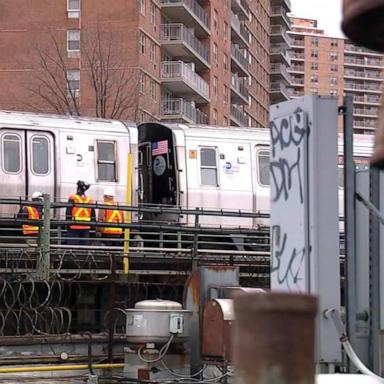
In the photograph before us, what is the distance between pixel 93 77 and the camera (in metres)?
47.8

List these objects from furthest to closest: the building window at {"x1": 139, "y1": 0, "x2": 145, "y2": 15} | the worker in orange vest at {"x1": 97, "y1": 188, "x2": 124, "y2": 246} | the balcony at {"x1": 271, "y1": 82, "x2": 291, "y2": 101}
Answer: the balcony at {"x1": 271, "y1": 82, "x2": 291, "y2": 101}
the building window at {"x1": 139, "y1": 0, "x2": 145, "y2": 15}
the worker in orange vest at {"x1": 97, "y1": 188, "x2": 124, "y2": 246}

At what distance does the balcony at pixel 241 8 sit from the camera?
90.3 meters

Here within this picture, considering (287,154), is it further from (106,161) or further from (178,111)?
(178,111)

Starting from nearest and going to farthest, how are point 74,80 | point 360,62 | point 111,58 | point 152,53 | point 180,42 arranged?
point 111,58, point 74,80, point 152,53, point 180,42, point 360,62

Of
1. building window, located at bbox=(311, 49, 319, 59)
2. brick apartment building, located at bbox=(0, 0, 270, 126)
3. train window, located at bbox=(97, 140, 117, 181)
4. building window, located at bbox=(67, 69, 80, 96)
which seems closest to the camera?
train window, located at bbox=(97, 140, 117, 181)

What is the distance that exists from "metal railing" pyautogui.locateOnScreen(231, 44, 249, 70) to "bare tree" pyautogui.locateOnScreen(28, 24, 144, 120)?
31.4 meters

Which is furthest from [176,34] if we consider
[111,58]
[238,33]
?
[238,33]

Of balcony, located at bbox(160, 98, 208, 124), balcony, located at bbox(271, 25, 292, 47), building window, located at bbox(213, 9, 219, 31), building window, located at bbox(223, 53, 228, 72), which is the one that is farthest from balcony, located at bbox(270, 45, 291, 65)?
balcony, located at bbox(160, 98, 208, 124)

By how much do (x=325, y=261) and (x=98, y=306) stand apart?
801cm

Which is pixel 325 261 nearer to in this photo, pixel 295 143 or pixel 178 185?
pixel 295 143

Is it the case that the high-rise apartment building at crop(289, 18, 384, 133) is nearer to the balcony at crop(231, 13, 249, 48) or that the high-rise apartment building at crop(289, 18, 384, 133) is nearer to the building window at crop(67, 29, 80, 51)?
the balcony at crop(231, 13, 249, 48)

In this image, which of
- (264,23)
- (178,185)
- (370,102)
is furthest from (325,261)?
(370,102)

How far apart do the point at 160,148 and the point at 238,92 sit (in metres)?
69.3

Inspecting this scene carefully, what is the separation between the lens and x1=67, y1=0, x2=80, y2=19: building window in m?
59.2
